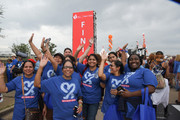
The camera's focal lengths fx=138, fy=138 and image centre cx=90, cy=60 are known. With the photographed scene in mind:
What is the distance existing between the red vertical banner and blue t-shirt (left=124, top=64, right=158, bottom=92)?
538 cm

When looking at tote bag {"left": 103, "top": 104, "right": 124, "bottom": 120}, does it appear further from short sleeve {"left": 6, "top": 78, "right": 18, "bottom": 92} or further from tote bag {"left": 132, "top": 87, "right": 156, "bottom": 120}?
short sleeve {"left": 6, "top": 78, "right": 18, "bottom": 92}

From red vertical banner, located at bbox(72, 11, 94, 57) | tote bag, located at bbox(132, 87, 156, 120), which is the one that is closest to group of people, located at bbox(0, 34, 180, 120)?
tote bag, located at bbox(132, 87, 156, 120)

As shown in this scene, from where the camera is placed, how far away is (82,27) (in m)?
7.84

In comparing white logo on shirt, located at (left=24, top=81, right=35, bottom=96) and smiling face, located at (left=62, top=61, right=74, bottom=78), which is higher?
smiling face, located at (left=62, top=61, right=74, bottom=78)

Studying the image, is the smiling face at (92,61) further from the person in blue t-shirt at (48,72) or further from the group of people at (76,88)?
the person in blue t-shirt at (48,72)

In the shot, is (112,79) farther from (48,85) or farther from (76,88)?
(48,85)

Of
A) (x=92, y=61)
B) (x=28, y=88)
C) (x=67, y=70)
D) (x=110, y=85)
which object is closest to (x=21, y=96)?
(x=28, y=88)

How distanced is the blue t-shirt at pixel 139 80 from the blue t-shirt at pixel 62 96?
90 cm

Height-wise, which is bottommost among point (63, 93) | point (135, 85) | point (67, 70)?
point (63, 93)

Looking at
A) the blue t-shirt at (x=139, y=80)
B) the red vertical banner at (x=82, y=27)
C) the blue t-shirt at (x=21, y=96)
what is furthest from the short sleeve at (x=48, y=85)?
the red vertical banner at (x=82, y=27)

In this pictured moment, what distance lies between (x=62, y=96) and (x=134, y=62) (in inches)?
54.9

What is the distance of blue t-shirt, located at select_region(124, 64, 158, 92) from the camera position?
223 cm

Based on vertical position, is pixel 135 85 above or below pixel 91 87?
above

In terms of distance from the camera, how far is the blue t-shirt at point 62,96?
7.08 feet
